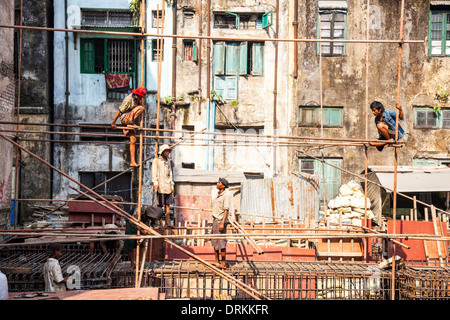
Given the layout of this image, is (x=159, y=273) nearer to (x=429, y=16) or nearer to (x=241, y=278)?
(x=241, y=278)

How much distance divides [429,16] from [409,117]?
14.0 ft

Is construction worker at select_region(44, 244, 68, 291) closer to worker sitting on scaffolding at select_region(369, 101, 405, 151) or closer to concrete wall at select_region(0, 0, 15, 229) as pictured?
concrete wall at select_region(0, 0, 15, 229)

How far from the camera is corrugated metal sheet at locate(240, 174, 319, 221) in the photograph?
18.4 meters

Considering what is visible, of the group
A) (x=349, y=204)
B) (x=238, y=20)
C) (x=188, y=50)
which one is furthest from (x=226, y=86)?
(x=349, y=204)

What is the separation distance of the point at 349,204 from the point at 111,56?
11.3 m

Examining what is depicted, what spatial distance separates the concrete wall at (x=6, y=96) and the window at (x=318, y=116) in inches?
461

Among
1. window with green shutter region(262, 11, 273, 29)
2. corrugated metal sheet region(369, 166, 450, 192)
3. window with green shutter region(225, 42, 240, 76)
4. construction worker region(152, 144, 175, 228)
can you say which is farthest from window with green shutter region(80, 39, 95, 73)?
corrugated metal sheet region(369, 166, 450, 192)

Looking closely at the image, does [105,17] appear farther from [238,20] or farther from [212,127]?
[212,127]

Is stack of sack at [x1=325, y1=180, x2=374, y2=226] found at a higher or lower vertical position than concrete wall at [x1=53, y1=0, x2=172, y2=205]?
lower

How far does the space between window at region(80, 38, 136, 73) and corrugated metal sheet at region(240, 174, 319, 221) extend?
7.30 m

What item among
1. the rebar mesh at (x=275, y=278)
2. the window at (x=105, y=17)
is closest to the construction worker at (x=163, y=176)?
the rebar mesh at (x=275, y=278)

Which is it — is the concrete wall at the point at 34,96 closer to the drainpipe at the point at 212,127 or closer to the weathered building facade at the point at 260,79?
the weathered building facade at the point at 260,79

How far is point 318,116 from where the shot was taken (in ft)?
69.2
